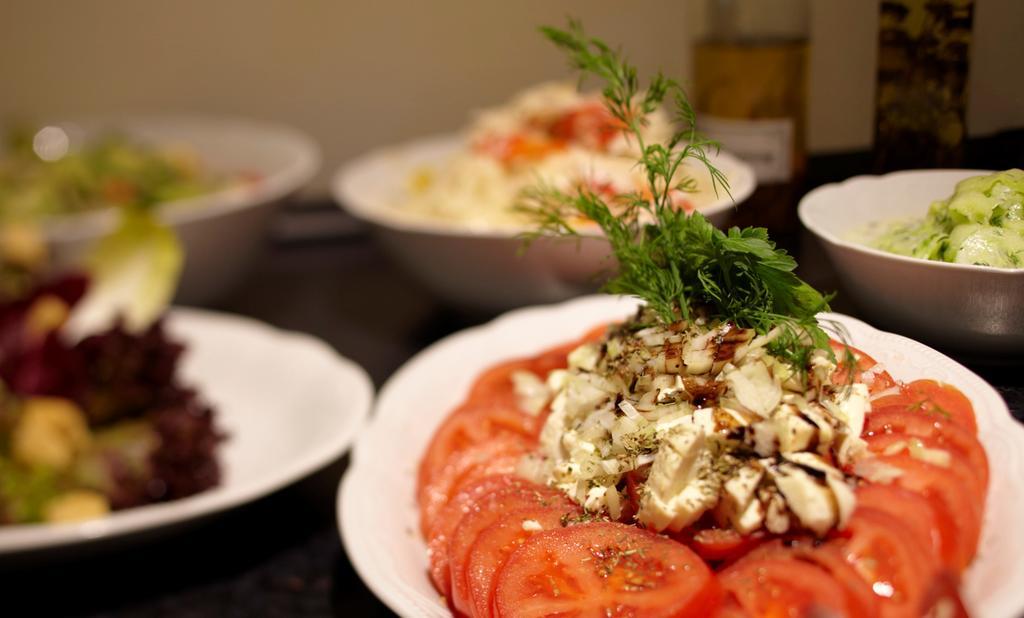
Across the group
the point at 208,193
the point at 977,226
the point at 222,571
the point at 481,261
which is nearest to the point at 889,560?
the point at 977,226

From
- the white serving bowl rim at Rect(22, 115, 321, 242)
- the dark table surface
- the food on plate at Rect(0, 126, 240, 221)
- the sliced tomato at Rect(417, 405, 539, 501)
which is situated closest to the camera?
the sliced tomato at Rect(417, 405, 539, 501)

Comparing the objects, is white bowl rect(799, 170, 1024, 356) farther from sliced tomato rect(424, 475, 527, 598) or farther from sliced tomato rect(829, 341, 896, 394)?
sliced tomato rect(424, 475, 527, 598)

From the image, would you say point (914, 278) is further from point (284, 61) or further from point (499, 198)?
point (284, 61)

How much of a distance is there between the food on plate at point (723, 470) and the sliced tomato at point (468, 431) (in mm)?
123

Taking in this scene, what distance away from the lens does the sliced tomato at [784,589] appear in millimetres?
584

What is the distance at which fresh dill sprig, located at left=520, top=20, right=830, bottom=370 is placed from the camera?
685 millimetres

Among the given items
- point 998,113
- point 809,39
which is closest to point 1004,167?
point 998,113

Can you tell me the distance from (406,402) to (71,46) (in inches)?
78.6

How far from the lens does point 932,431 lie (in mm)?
635

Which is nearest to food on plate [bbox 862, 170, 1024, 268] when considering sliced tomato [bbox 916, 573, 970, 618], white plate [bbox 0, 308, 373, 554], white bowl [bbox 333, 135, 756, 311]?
sliced tomato [bbox 916, 573, 970, 618]

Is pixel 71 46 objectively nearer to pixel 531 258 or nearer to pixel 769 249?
pixel 531 258

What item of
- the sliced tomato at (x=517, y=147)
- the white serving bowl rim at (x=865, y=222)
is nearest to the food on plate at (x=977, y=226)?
the white serving bowl rim at (x=865, y=222)

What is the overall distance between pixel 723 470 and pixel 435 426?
557 mm

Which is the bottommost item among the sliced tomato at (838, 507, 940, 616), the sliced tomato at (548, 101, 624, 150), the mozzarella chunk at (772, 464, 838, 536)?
the sliced tomato at (548, 101, 624, 150)
